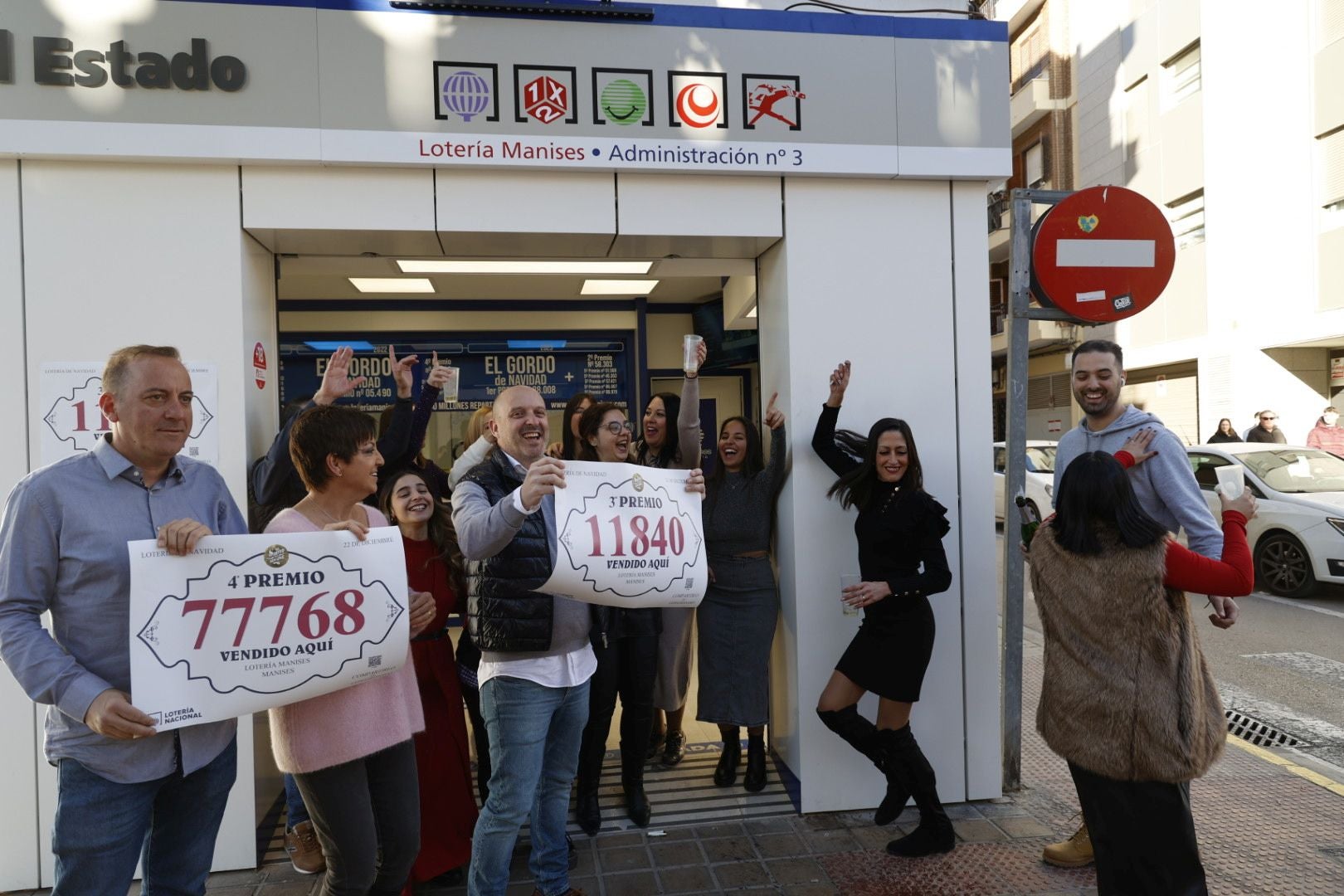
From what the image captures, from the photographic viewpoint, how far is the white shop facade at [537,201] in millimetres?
3781

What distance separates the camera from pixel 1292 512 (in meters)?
9.38

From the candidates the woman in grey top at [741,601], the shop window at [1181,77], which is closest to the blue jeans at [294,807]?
the woman in grey top at [741,601]

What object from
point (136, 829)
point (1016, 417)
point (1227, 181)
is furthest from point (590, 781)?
point (1227, 181)

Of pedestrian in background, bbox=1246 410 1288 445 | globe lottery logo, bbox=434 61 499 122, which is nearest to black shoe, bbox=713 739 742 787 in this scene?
globe lottery logo, bbox=434 61 499 122

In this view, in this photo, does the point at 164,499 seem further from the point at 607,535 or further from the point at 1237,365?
the point at 1237,365

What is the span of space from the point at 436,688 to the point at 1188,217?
2240 cm

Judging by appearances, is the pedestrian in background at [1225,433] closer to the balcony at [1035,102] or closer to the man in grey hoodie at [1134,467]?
the man in grey hoodie at [1134,467]

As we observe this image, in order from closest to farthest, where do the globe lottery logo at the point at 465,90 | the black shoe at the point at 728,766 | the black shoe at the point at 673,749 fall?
the globe lottery logo at the point at 465,90, the black shoe at the point at 728,766, the black shoe at the point at 673,749

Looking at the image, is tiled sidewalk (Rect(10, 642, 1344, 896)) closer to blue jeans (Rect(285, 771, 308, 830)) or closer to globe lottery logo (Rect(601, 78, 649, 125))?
blue jeans (Rect(285, 771, 308, 830))

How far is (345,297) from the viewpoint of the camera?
21.7 ft

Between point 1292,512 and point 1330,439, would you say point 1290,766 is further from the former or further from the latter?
point 1330,439

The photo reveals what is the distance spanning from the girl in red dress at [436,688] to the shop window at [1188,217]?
21.0 meters

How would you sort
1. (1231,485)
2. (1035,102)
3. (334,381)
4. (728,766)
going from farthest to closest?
(1035,102) → (728,766) → (334,381) → (1231,485)

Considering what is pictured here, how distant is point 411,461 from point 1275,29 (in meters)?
21.3
